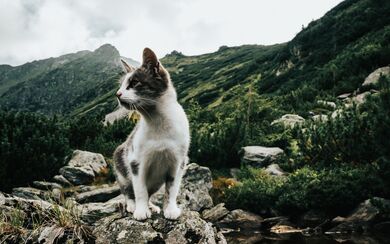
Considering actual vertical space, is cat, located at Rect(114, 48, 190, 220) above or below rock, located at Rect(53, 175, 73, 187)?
above

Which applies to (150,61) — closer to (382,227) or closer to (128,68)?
(128,68)

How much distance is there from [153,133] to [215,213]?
10.5m

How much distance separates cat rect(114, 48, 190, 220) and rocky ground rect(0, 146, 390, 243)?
0.96ft

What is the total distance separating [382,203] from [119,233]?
29.8ft

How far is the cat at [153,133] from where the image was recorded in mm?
4480

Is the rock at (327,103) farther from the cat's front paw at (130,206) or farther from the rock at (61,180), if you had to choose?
the cat's front paw at (130,206)

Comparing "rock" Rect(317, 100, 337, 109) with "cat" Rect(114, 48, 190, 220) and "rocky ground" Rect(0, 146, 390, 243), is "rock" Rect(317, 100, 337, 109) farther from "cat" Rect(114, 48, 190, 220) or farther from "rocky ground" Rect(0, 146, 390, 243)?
"cat" Rect(114, 48, 190, 220)

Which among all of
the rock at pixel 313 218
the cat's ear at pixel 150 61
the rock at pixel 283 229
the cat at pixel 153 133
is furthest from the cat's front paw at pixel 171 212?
the rock at pixel 313 218

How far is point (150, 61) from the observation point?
14.4 ft

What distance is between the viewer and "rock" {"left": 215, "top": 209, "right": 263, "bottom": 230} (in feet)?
45.9

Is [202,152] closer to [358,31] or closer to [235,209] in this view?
[235,209]

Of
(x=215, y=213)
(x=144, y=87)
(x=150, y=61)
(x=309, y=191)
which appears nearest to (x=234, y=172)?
(x=215, y=213)

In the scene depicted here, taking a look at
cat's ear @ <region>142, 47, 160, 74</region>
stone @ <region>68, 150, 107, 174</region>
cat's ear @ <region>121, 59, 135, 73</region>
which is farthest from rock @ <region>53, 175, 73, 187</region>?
cat's ear @ <region>142, 47, 160, 74</region>

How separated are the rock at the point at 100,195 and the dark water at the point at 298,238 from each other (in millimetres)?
3854
